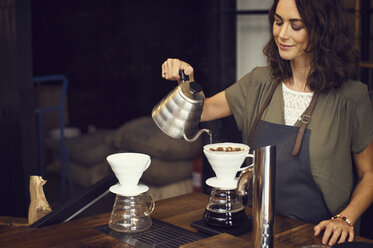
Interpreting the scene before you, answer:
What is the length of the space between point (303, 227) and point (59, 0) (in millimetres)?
5250

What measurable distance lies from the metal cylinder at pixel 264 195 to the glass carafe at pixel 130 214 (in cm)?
50

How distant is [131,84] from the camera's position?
5926mm

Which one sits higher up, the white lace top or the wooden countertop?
the white lace top

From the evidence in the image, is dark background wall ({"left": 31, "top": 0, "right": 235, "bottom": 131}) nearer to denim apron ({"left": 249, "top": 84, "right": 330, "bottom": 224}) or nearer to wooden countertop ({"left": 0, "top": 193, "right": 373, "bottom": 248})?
denim apron ({"left": 249, "top": 84, "right": 330, "bottom": 224})

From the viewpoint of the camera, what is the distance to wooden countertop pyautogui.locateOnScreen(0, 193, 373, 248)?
170 cm

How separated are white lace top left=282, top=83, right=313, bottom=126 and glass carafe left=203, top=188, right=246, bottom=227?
632 millimetres

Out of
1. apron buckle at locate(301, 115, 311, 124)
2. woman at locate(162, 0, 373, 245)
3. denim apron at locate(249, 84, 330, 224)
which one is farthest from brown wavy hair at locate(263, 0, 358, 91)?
denim apron at locate(249, 84, 330, 224)

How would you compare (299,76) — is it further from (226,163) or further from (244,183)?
(244,183)

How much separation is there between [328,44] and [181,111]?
82 centimetres

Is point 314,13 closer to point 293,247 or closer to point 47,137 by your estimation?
point 293,247

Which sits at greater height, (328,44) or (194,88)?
(328,44)

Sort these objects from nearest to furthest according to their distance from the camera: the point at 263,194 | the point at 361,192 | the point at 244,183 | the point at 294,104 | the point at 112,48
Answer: the point at 263,194, the point at 244,183, the point at 361,192, the point at 294,104, the point at 112,48

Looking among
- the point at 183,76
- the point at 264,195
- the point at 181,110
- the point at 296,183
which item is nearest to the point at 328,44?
the point at 296,183

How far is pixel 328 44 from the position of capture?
7.41ft
